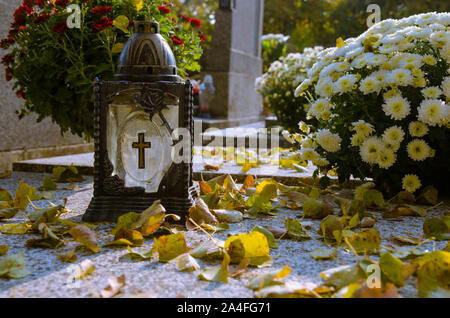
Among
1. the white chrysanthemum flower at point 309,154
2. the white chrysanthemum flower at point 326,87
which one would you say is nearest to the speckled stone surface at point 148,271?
the white chrysanthemum flower at point 309,154

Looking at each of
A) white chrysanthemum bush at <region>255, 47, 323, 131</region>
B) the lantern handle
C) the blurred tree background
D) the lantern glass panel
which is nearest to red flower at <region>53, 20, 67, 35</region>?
the lantern handle

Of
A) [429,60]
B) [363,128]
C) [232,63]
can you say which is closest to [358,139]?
[363,128]

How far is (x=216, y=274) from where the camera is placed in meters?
1.34

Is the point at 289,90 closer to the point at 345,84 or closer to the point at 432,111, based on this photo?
the point at 345,84

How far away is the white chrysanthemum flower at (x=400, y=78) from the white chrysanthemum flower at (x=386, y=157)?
34cm

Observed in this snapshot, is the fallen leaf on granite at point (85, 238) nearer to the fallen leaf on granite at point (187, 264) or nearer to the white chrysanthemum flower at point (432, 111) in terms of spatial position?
the fallen leaf on granite at point (187, 264)

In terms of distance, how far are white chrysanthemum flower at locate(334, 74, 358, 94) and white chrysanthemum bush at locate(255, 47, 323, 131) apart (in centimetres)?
374

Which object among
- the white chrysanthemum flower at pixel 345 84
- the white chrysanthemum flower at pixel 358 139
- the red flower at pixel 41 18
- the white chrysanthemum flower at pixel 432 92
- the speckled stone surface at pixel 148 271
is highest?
the red flower at pixel 41 18

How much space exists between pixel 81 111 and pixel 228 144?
243 centimetres

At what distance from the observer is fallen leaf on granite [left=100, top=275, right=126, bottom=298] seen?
3.90ft

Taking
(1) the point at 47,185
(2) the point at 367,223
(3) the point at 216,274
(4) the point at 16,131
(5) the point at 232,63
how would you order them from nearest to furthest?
(3) the point at 216,274 < (2) the point at 367,223 < (1) the point at 47,185 < (4) the point at 16,131 < (5) the point at 232,63

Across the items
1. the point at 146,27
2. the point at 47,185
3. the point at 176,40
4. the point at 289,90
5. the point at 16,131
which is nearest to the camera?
the point at 146,27

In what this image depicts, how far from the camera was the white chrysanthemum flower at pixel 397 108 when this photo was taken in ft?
7.25

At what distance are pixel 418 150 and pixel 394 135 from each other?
16cm
